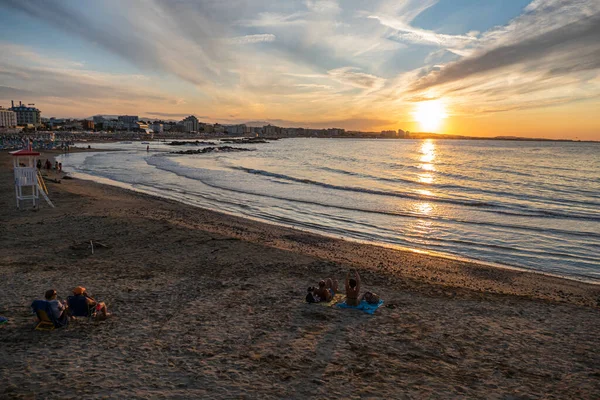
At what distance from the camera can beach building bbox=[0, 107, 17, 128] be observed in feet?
598

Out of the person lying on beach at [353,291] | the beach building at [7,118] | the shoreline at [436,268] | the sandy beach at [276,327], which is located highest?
the beach building at [7,118]

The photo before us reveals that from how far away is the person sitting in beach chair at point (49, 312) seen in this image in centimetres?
693

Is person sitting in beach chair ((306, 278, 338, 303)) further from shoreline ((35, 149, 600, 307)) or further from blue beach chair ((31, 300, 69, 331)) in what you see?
blue beach chair ((31, 300, 69, 331))

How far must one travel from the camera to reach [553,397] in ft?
18.9

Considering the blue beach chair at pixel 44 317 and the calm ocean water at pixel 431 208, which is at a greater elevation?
the blue beach chair at pixel 44 317

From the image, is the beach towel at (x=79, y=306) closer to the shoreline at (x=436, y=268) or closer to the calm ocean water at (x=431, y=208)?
the shoreline at (x=436, y=268)

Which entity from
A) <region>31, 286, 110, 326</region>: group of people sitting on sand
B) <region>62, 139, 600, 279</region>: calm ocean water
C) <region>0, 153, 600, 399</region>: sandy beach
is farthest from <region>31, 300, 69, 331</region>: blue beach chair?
<region>62, 139, 600, 279</region>: calm ocean water

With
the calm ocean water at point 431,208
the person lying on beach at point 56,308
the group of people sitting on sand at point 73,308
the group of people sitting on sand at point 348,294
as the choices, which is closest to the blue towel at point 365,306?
the group of people sitting on sand at point 348,294

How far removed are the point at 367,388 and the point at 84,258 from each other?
9.84 metres

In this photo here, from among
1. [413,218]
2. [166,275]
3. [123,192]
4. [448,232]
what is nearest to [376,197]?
[413,218]

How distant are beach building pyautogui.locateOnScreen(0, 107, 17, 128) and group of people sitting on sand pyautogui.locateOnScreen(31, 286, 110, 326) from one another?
221 metres

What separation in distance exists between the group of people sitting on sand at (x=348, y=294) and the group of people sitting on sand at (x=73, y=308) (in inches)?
176

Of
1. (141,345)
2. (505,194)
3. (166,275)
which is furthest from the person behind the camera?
(505,194)

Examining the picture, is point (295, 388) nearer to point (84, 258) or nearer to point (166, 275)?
point (166, 275)
